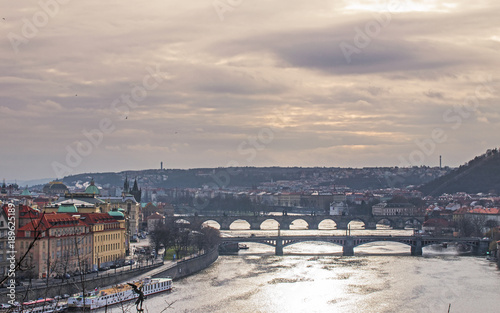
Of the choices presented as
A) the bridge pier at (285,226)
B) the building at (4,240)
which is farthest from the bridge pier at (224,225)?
the building at (4,240)

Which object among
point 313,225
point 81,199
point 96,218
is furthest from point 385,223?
point 96,218

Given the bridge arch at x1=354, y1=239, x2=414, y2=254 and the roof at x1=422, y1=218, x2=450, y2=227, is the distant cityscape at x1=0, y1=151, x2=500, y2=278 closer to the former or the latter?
the roof at x1=422, y1=218, x2=450, y2=227

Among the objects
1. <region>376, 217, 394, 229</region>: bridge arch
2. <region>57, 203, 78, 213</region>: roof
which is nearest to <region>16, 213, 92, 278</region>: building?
<region>57, 203, 78, 213</region>: roof

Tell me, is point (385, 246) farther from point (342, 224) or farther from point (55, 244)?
point (55, 244)

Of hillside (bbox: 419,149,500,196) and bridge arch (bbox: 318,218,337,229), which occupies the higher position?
hillside (bbox: 419,149,500,196)

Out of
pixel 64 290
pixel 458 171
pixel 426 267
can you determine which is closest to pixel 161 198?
pixel 458 171

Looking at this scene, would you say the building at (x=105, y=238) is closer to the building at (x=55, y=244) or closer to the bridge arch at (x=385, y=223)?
the building at (x=55, y=244)
